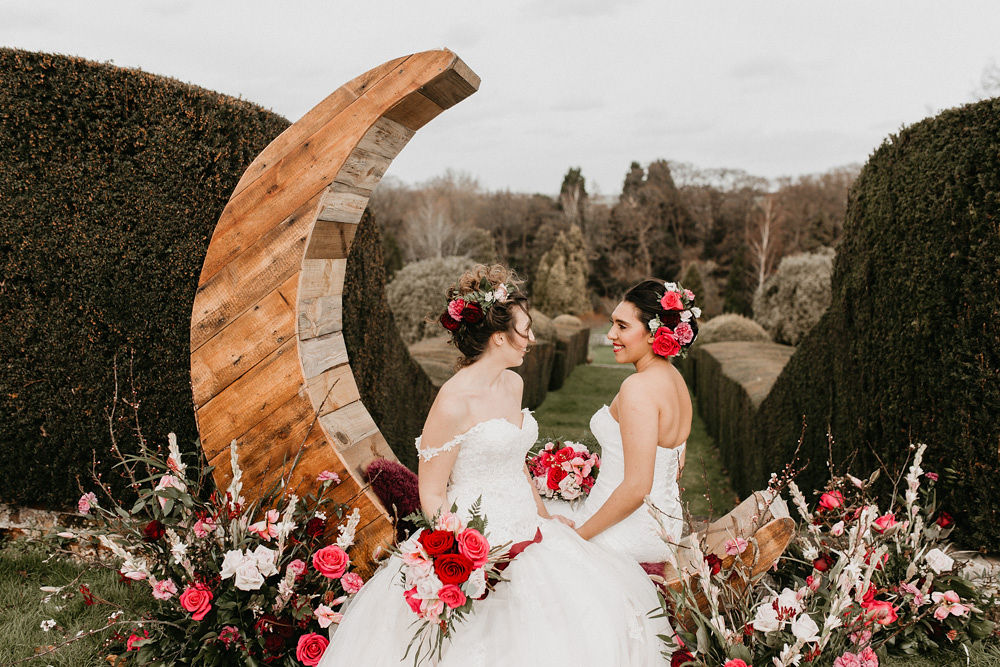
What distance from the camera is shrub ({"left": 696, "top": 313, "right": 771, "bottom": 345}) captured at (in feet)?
52.1

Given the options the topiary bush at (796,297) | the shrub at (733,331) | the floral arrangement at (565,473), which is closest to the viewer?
the floral arrangement at (565,473)

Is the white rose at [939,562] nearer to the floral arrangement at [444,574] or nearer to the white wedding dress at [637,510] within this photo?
the white wedding dress at [637,510]

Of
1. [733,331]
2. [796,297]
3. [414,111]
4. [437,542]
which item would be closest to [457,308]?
[414,111]

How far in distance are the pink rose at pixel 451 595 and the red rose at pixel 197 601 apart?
0.98 m

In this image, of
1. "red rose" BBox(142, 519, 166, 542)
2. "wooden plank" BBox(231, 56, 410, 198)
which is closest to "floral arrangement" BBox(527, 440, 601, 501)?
"red rose" BBox(142, 519, 166, 542)

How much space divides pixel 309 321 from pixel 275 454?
61 centimetres

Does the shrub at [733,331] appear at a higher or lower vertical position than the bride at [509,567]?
lower

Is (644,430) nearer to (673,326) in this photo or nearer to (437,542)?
A: (673,326)

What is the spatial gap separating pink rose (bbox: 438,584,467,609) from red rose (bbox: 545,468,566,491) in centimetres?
139

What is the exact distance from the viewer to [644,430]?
2.73m

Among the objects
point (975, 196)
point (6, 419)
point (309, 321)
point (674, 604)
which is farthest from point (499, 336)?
point (6, 419)

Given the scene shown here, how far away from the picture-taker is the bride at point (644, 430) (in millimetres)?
2750

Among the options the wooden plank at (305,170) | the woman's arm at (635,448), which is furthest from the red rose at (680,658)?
the wooden plank at (305,170)

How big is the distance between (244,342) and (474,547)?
4.53 feet
